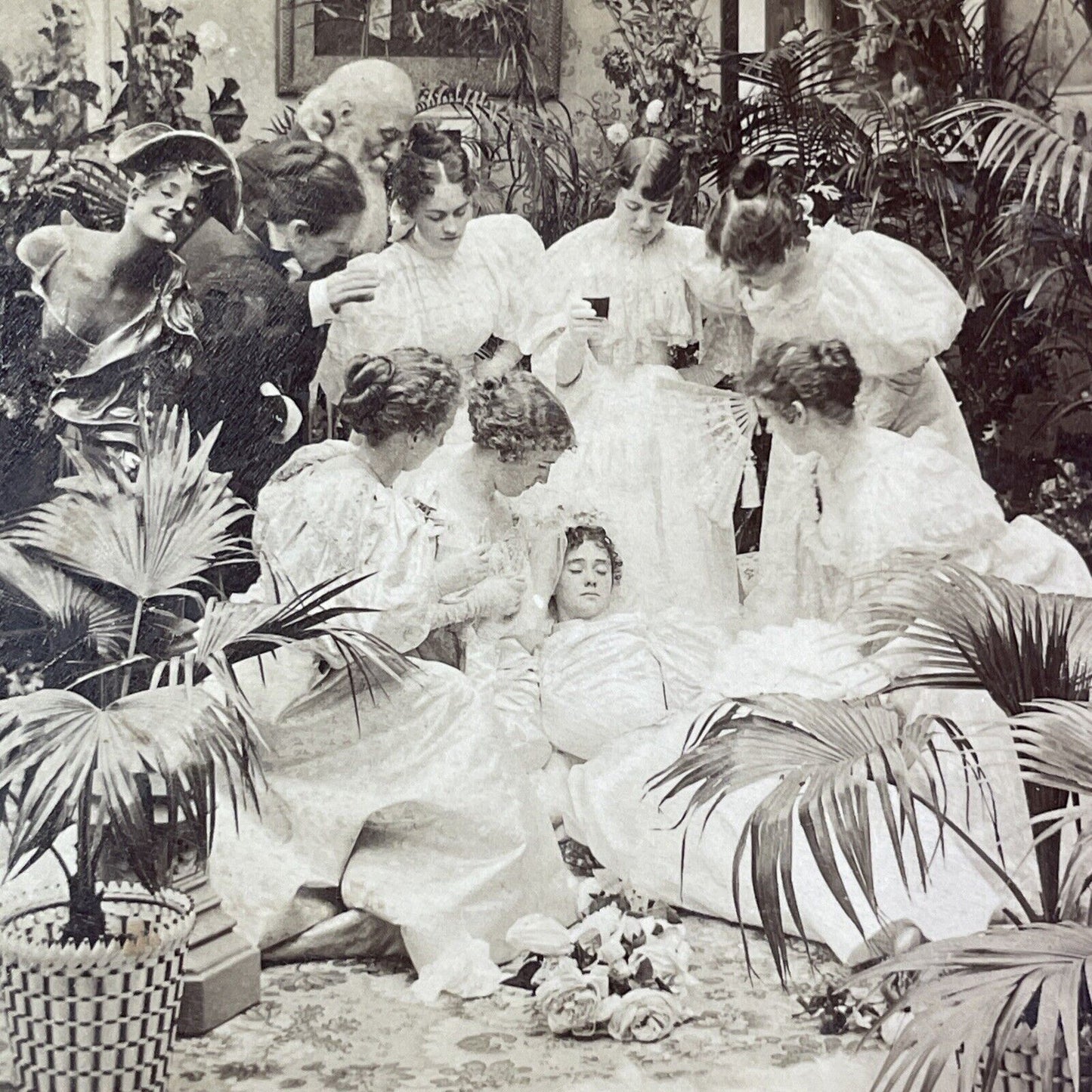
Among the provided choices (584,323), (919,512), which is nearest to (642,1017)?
(919,512)

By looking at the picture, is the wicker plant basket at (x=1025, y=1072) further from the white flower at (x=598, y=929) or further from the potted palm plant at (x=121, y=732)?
the potted palm plant at (x=121, y=732)

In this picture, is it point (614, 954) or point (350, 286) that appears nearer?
point (614, 954)

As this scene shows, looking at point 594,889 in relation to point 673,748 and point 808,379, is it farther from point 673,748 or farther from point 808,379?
point 808,379

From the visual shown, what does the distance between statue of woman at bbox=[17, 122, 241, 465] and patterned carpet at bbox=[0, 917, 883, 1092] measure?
153 centimetres

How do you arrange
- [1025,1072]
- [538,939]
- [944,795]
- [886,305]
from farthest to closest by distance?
[886,305] → [944,795] → [538,939] → [1025,1072]

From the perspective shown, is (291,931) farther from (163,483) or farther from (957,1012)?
(957,1012)

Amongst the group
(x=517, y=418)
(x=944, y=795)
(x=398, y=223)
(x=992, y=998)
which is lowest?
(x=992, y=998)

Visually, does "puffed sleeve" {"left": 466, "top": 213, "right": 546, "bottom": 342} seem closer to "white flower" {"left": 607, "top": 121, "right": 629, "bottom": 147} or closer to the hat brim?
"white flower" {"left": 607, "top": 121, "right": 629, "bottom": 147}

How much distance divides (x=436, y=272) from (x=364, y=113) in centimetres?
47

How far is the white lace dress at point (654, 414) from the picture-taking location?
466 cm

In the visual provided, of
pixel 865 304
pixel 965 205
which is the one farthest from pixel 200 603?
pixel 965 205

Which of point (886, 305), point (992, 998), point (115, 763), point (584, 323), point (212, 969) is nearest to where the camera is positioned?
point (992, 998)

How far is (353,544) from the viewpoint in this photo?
441cm

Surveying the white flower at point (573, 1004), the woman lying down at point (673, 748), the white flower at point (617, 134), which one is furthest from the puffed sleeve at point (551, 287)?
the white flower at point (573, 1004)
